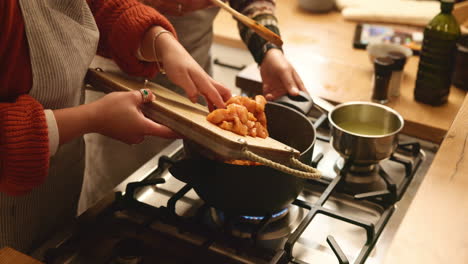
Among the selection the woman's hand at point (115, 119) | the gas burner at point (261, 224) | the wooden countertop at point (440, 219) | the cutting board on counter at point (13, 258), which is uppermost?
the woman's hand at point (115, 119)

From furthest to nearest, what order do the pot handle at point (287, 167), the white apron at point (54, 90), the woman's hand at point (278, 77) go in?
the woman's hand at point (278, 77) < the white apron at point (54, 90) < the pot handle at point (287, 167)

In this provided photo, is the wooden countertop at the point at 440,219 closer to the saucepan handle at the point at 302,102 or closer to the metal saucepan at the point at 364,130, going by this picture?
the metal saucepan at the point at 364,130

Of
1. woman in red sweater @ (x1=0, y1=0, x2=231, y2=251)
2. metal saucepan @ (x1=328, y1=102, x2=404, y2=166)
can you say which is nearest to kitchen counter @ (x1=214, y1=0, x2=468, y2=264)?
metal saucepan @ (x1=328, y1=102, x2=404, y2=166)

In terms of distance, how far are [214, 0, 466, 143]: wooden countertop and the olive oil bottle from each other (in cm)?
3

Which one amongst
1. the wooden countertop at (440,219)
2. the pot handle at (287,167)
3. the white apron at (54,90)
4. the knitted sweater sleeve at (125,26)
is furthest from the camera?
the knitted sweater sleeve at (125,26)

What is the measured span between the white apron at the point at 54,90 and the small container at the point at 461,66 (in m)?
0.92

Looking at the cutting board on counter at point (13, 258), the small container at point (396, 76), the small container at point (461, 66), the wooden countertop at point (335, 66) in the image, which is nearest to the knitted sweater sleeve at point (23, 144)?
the cutting board on counter at point (13, 258)

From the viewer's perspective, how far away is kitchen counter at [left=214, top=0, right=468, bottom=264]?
1.93 ft

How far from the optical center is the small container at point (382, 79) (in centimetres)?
126

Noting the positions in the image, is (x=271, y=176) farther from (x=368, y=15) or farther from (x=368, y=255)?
(x=368, y=15)

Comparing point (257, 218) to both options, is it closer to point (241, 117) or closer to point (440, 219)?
point (241, 117)

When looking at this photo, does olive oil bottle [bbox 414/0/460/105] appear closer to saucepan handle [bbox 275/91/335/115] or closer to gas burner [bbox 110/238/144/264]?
saucepan handle [bbox 275/91/335/115]

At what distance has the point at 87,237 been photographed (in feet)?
2.89

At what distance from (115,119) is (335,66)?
873 millimetres
